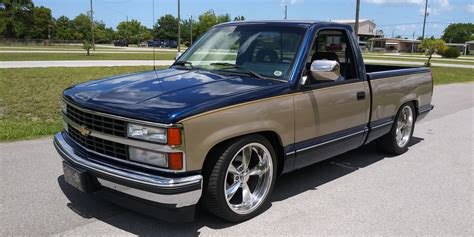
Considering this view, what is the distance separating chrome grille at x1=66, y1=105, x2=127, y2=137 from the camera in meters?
3.28

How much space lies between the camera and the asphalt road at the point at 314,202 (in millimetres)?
3633

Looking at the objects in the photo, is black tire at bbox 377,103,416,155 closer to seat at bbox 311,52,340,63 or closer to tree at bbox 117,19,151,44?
seat at bbox 311,52,340,63

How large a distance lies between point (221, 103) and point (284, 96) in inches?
30.8

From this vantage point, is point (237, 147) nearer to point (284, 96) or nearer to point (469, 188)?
point (284, 96)

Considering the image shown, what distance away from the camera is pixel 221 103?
11.0 feet

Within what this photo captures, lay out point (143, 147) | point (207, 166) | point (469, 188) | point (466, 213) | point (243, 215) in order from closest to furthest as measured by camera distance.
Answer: point (143, 147), point (207, 166), point (243, 215), point (466, 213), point (469, 188)

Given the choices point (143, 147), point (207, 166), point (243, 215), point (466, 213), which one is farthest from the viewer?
point (466, 213)

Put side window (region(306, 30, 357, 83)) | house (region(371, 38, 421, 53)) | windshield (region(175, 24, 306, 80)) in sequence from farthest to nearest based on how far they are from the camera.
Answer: house (region(371, 38, 421, 53)), side window (region(306, 30, 357, 83)), windshield (region(175, 24, 306, 80))

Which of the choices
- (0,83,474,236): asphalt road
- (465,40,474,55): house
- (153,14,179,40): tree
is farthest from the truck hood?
(465,40,474,55): house

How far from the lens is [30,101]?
9703mm

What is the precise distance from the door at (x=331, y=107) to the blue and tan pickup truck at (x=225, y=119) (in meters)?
0.01

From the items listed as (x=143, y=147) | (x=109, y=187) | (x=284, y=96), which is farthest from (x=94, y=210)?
(x=284, y=96)

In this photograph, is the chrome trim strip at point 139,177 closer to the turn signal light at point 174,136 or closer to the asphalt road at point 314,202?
the turn signal light at point 174,136

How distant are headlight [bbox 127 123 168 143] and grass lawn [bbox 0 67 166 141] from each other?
13.4ft
